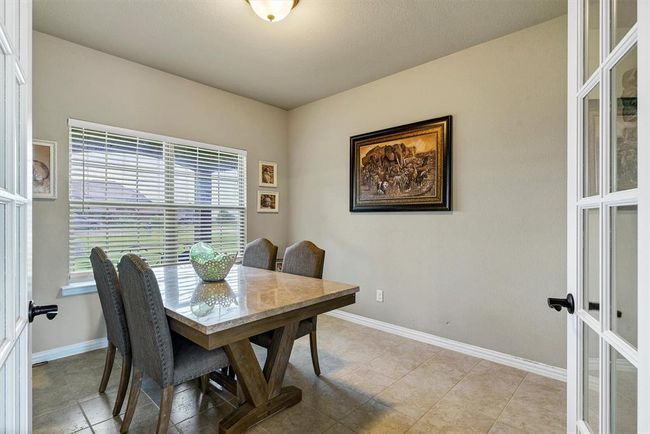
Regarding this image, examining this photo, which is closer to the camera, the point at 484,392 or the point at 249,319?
the point at 249,319

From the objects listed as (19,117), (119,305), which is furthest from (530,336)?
(19,117)

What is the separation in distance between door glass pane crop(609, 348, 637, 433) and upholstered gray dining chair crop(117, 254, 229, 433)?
1599 millimetres

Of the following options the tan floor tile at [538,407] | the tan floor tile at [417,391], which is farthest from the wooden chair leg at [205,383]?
the tan floor tile at [538,407]

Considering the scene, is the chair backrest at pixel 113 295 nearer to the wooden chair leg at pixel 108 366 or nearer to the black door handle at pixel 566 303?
the wooden chair leg at pixel 108 366

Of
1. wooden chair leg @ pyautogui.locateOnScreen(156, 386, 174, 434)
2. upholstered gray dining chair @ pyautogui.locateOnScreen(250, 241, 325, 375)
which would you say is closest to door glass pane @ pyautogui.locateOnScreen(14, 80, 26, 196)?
wooden chair leg @ pyautogui.locateOnScreen(156, 386, 174, 434)

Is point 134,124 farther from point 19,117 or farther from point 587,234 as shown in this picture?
A: point 587,234

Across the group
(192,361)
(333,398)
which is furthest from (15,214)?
(333,398)

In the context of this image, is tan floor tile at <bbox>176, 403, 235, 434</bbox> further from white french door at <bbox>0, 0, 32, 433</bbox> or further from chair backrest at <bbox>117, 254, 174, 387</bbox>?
white french door at <bbox>0, 0, 32, 433</bbox>

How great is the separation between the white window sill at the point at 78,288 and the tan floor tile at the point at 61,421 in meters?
1.09

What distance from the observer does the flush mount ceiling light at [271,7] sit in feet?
6.42

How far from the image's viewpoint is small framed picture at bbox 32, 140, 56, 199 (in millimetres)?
2497

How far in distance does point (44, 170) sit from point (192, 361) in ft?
7.13

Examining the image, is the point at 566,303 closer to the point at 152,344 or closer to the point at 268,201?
the point at 152,344

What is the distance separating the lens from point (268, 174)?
4.20 metres
